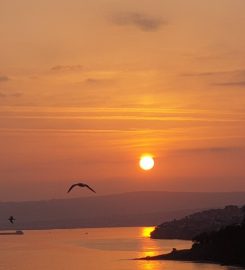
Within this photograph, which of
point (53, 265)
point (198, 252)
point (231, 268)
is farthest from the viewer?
point (53, 265)

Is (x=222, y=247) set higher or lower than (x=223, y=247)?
higher

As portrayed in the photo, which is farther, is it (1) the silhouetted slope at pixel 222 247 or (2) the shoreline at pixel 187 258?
(2) the shoreline at pixel 187 258

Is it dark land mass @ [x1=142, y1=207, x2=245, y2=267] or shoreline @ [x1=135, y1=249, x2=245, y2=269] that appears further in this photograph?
shoreline @ [x1=135, y1=249, x2=245, y2=269]

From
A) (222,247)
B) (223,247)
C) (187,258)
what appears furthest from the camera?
(187,258)

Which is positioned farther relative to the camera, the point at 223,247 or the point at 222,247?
the point at 222,247

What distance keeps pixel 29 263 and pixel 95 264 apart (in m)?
16.9

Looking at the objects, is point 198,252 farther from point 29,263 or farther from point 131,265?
point 29,263

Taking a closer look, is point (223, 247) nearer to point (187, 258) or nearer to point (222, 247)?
point (222, 247)

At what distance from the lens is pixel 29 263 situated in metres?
193

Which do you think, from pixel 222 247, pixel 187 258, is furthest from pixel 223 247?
pixel 187 258

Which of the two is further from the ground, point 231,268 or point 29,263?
point 29,263

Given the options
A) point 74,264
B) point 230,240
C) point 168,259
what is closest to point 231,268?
point 230,240

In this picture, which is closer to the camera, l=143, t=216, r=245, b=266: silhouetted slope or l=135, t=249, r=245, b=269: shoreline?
l=143, t=216, r=245, b=266: silhouetted slope

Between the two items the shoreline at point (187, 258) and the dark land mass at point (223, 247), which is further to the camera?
the shoreline at point (187, 258)
